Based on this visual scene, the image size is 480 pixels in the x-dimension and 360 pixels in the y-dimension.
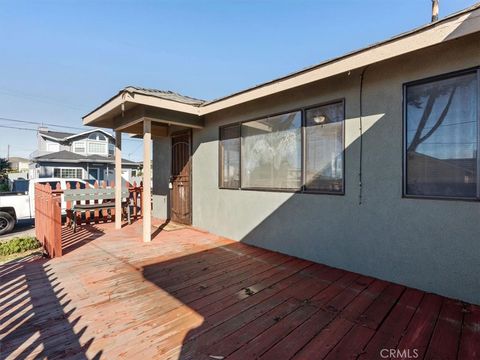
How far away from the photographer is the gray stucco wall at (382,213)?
247cm

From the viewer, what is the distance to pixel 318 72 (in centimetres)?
311

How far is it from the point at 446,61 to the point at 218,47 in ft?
34.9

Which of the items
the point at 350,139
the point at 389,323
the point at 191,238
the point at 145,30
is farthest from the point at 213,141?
the point at 145,30

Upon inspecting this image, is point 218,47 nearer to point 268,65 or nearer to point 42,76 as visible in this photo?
point 268,65

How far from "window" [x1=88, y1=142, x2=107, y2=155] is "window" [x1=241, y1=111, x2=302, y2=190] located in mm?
22292

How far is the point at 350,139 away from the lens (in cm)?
324

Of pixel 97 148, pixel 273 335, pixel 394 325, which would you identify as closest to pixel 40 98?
pixel 97 148

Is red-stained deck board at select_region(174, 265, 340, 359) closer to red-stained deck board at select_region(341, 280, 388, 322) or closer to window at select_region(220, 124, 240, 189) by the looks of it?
red-stained deck board at select_region(341, 280, 388, 322)

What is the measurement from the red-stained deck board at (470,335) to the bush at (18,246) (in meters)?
6.43

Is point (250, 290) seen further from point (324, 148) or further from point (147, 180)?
point (147, 180)

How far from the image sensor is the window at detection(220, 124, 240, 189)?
4934mm

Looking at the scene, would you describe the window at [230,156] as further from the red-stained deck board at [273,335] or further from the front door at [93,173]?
the front door at [93,173]

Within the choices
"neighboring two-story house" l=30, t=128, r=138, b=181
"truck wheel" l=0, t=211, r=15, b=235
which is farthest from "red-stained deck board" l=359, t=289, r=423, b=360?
"neighboring two-story house" l=30, t=128, r=138, b=181

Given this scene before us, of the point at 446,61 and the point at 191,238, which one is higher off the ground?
the point at 446,61
